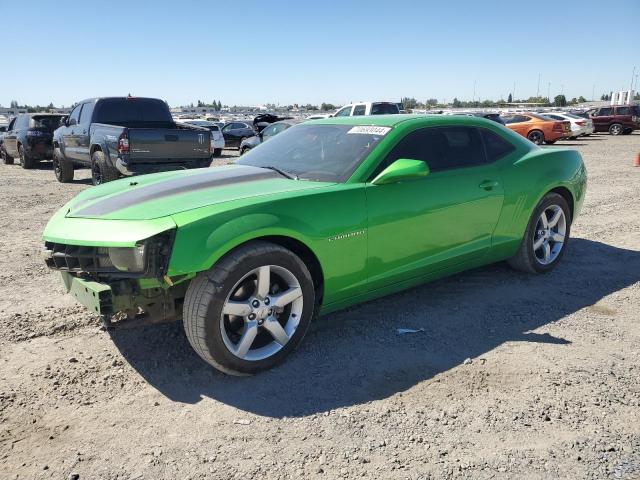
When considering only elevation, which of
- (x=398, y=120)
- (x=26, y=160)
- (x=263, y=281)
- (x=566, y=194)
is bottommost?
(x=26, y=160)

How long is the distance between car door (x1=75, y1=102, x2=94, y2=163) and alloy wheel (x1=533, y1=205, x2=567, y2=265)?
890 centimetres

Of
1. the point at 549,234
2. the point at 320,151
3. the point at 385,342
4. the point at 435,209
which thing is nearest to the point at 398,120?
Result: the point at 320,151

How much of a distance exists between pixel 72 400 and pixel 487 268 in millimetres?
3956

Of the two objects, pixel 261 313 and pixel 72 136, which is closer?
pixel 261 313

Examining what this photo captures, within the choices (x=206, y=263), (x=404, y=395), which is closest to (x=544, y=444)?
(x=404, y=395)

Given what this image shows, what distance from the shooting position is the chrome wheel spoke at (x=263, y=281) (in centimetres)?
325

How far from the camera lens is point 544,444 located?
2658 millimetres

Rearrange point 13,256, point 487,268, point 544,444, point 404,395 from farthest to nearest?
point 13,256
point 487,268
point 404,395
point 544,444

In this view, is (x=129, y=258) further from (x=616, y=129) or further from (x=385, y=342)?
(x=616, y=129)

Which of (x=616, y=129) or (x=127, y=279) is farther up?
(x=127, y=279)

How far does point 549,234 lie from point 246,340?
3.41 meters

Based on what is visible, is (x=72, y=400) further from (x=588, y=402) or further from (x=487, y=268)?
(x=487, y=268)

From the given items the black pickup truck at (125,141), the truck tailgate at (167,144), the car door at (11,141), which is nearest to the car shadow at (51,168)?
the black pickup truck at (125,141)

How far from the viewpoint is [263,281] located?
3.28 m
